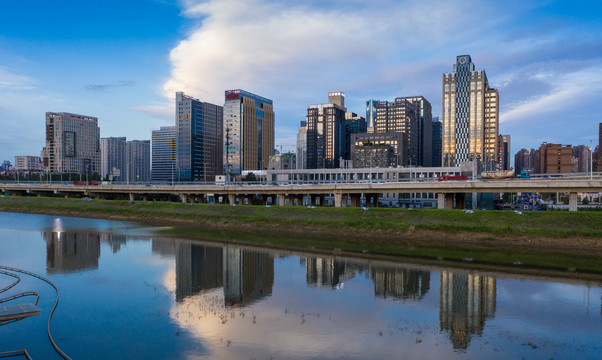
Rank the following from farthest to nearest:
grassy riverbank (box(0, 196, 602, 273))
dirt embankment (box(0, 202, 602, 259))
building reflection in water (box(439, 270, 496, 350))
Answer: dirt embankment (box(0, 202, 602, 259)), grassy riverbank (box(0, 196, 602, 273)), building reflection in water (box(439, 270, 496, 350))

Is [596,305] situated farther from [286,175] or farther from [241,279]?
[286,175]

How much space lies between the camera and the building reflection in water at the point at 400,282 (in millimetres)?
33531

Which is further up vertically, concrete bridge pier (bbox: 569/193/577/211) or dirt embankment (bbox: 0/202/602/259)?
concrete bridge pier (bbox: 569/193/577/211)

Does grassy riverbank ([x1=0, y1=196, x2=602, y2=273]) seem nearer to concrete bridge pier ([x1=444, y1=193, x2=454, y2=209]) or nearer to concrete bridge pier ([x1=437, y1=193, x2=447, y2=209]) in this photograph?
concrete bridge pier ([x1=437, y1=193, x2=447, y2=209])

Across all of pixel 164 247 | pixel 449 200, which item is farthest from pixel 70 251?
pixel 449 200

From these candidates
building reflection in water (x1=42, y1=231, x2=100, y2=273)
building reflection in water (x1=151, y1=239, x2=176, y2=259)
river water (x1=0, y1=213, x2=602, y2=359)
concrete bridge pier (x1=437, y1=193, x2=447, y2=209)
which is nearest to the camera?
river water (x1=0, y1=213, x2=602, y2=359)

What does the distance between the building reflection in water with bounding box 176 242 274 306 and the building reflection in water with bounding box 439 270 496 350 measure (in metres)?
14.0

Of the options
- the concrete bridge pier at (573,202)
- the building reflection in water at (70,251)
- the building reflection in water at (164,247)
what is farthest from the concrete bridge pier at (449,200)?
the building reflection in water at (70,251)

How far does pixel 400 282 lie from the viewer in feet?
A: 123

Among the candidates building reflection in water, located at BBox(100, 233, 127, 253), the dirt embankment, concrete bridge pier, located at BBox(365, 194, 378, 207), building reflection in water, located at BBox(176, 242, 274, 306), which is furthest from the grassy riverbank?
concrete bridge pier, located at BBox(365, 194, 378, 207)

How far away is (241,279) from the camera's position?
1502 inches

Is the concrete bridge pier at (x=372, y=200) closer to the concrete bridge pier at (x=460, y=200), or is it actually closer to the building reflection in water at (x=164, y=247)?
the concrete bridge pier at (x=460, y=200)

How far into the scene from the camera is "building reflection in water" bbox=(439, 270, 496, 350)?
25141mm

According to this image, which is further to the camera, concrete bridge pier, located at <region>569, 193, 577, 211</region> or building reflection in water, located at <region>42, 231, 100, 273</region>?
concrete bridge pier, located at <region>569, 193, 577, 211</region>
